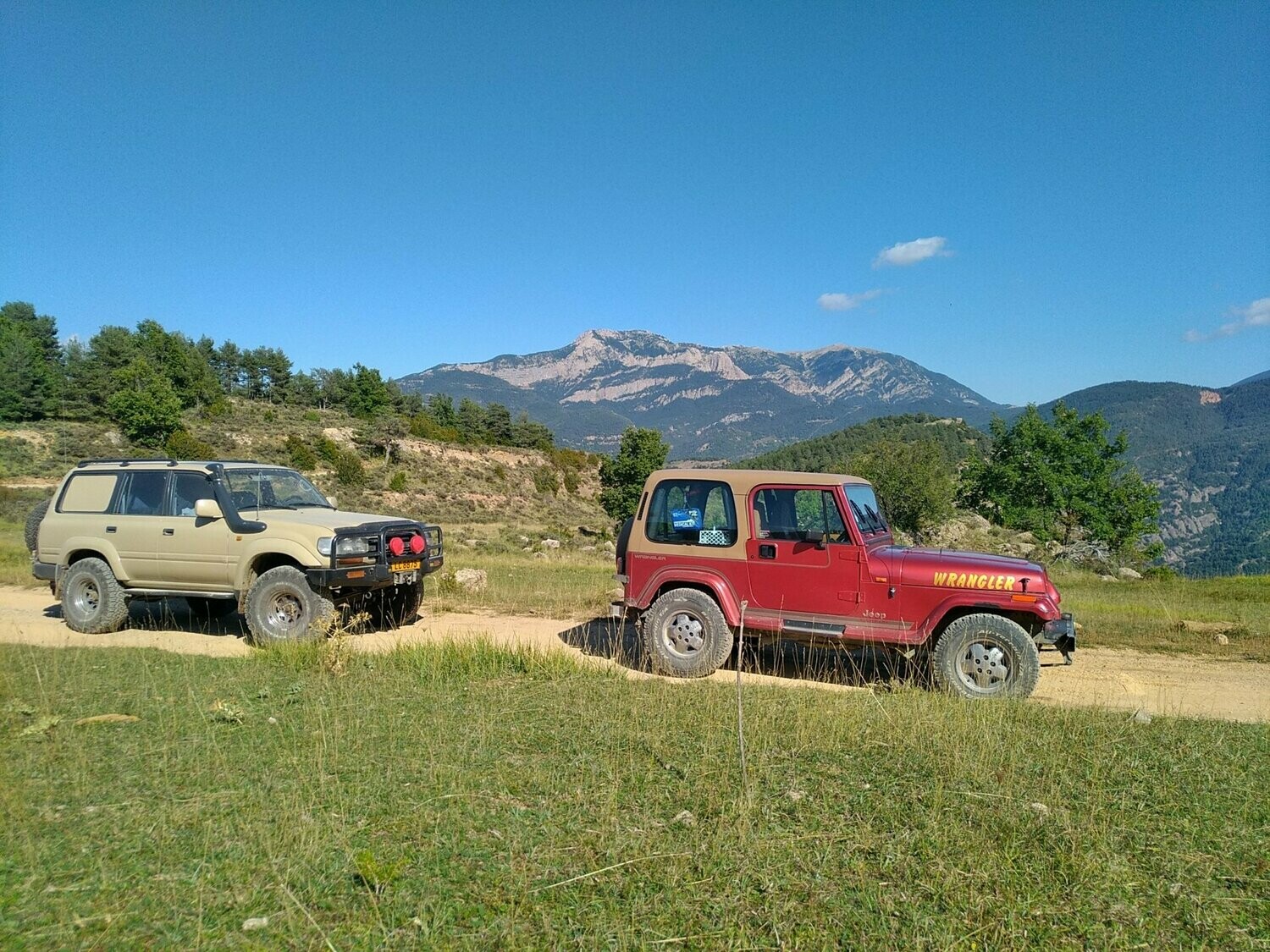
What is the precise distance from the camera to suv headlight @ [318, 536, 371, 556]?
9320mm

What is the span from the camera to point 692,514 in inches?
332

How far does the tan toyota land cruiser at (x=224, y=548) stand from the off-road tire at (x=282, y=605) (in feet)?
0.04

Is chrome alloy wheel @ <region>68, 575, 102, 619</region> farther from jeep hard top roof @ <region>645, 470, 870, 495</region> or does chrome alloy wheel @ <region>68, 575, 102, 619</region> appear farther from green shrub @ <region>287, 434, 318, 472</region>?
green shrub @ <region>287, 434, 318, 472</region>

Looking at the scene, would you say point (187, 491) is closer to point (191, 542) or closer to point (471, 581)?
point (191, 542)

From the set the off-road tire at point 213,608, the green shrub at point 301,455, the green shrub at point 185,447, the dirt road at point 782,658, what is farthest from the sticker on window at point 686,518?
the green shrub at point 301,455

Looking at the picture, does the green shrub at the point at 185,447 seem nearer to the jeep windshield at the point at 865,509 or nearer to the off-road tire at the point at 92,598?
the off-road tire at the point at 92,598

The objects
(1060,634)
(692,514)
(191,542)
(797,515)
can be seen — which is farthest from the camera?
(191,542)

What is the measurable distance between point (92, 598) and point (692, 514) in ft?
28.2

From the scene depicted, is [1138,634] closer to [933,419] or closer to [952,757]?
[952,757]

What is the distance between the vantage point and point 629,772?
4.55 meters

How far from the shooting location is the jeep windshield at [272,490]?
10336 mm

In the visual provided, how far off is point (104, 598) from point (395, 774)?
326 inches

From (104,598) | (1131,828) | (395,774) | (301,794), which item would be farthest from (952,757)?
(104,598)

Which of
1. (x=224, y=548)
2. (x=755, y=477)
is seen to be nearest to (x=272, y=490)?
(x=224, y=548)
